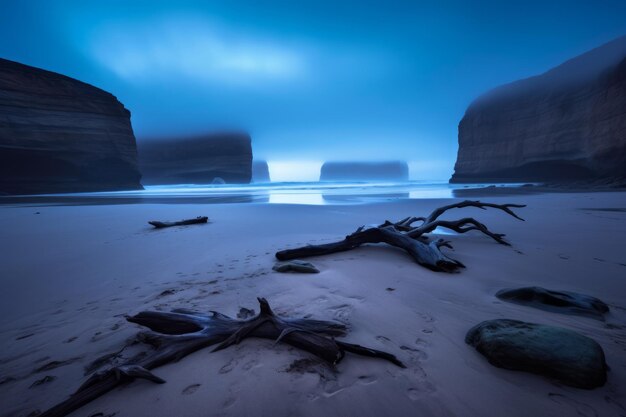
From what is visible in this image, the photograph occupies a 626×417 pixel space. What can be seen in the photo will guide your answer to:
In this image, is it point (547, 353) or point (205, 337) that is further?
point (205, 337)

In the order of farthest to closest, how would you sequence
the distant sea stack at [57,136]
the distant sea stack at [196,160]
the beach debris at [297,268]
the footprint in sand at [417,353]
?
the distant sea stack at [196,160], the distant sea stack at [57,136], the beach debris at [297,268], the footprint in sand at [417,353]

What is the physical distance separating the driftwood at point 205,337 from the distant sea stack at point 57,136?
32.1m

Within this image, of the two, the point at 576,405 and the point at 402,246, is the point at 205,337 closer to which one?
the point at 576,405

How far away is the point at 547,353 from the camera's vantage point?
1.54 meters

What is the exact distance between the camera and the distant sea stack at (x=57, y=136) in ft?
74.2

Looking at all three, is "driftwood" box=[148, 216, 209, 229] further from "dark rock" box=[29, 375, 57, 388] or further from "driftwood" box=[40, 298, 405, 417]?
"dark rock" box=[29, 375, 57, 388]

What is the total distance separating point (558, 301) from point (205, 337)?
307 centimetres

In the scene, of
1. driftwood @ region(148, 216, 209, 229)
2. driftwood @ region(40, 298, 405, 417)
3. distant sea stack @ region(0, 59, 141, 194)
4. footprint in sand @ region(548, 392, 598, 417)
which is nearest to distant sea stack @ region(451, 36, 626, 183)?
footprint in sand @ region(548, 392, 598, 417)

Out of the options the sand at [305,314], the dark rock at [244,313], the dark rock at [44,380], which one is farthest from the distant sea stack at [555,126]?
the dark rock at [44,380]

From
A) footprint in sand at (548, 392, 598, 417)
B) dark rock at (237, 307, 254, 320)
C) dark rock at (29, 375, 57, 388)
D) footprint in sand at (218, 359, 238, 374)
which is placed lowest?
dark rock at (29, 375, 57, 388)

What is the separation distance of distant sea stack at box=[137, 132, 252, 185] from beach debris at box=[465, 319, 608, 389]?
2570 inches

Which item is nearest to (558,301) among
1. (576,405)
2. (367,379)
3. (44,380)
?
(576,405)

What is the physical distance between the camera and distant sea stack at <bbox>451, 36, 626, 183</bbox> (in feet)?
71.8

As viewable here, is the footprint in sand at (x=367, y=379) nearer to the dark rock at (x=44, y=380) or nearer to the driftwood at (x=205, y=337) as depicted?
the driftwood at (x=205, y=337)
